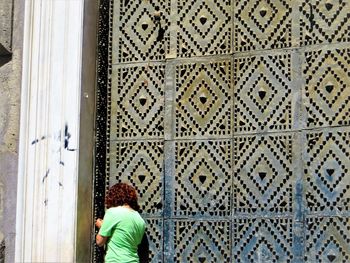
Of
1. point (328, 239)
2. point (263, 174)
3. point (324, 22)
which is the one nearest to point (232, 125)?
point (263, 174)

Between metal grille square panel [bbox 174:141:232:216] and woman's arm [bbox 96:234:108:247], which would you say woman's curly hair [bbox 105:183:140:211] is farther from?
metal grille square panel [bbox 174:141:232:216]

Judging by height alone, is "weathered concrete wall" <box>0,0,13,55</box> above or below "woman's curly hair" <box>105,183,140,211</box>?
above

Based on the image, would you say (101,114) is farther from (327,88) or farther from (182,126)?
(327,88)

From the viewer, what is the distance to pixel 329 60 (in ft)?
25.4

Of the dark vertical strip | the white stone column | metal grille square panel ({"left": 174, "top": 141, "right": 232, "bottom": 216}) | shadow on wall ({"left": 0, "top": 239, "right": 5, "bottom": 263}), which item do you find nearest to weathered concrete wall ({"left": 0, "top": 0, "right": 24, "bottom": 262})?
shadow on wall ({"left": 0, "top": 239, "right": 5, "bottom": 263})

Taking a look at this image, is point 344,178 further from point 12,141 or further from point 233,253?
point 12,141

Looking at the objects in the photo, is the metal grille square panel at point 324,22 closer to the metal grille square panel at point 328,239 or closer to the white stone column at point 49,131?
the metal grille square panel at point 328,239

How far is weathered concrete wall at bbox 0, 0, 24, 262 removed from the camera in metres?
8.08

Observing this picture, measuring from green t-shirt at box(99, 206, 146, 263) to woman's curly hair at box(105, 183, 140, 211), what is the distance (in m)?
0.05

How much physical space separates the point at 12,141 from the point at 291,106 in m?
2.12

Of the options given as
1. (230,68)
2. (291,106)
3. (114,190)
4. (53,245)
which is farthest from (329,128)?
(53,245)

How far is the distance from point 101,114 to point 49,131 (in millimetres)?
489

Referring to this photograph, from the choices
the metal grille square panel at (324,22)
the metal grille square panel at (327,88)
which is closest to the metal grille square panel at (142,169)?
the metal grille square panel at (327,88)

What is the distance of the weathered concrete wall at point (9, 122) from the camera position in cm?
808
